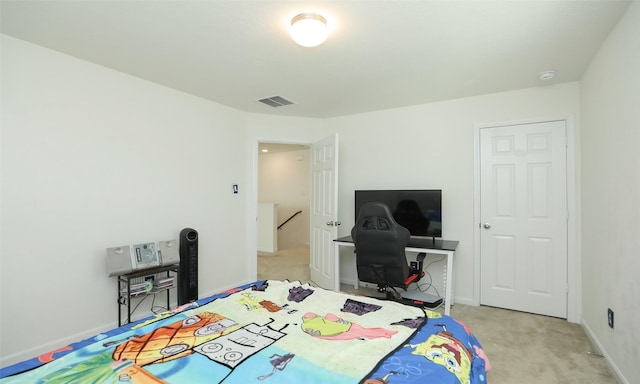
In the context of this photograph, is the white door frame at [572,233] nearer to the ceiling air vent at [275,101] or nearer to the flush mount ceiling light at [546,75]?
the flush mount ceiling light at [546,75]

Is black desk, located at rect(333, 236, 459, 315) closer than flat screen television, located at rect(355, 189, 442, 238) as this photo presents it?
Yes

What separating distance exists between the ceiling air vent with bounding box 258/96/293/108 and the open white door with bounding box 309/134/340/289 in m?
0.71

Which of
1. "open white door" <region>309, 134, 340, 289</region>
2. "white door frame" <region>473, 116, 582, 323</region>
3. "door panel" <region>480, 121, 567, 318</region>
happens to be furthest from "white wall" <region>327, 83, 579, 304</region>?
"open white door" <region>309, 134, 340, 289</region>

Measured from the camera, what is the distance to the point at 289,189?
8008 mm

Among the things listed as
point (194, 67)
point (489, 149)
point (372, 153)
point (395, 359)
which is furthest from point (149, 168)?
point (489, 149)

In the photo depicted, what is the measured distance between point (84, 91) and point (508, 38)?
3.47 meters

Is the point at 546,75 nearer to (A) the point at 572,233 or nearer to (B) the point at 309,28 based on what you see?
(A) the point at 572,233

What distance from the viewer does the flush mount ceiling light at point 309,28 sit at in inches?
77.2

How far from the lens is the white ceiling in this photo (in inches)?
75.5

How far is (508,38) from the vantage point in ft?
7.42

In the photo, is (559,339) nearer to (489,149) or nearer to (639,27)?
(489,149)

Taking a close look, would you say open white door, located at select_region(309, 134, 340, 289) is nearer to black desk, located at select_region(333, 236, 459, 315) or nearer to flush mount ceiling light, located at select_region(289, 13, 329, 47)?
black desk, located at select_region(333, 236, 459, 315)

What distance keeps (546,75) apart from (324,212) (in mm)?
2786

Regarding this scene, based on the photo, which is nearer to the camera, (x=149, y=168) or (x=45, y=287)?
(x=45, y=287)
